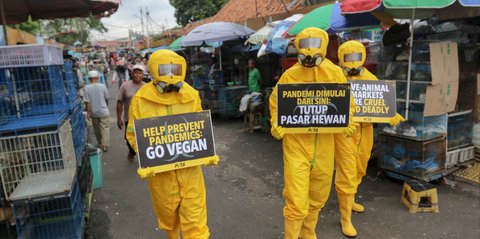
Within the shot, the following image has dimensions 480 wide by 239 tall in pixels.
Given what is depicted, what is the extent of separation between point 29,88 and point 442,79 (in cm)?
532

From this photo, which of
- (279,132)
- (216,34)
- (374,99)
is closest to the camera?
(279,132)

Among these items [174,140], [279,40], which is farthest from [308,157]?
[279,40]

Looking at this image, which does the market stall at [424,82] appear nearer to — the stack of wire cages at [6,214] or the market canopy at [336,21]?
the market canopy at [336,21]

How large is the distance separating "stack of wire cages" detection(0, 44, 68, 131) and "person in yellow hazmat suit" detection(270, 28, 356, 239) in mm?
2165

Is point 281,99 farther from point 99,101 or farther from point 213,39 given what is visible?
point 213,39

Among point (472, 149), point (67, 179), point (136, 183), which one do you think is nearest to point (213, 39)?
point (136, 183)

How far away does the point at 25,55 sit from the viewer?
124 inches

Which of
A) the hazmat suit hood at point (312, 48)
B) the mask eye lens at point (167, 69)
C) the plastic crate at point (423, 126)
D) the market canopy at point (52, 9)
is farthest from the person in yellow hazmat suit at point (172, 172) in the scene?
the plastic crate at point (423, 126)

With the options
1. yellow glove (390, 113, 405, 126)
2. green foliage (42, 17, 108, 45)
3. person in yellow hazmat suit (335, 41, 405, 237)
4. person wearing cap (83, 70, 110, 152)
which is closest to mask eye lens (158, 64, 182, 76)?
person in yellow hazmat suit (335, 41, 405, 237)

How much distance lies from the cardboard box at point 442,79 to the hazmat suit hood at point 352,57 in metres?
1.41

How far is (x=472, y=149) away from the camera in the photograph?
20.1 ft

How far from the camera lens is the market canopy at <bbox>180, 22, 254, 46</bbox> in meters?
10.3

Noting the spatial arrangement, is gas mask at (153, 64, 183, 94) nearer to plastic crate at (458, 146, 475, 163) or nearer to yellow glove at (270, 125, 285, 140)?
yellow glove at (270, 125, 285, 140)

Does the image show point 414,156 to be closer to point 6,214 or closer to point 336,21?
point 336,21
